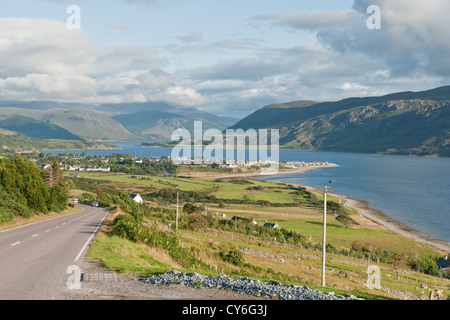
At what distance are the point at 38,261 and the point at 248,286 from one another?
387 inches

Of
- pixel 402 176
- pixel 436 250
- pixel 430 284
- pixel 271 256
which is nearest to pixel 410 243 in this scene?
pixel 436 250

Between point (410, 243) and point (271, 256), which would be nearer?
point (271, 256)

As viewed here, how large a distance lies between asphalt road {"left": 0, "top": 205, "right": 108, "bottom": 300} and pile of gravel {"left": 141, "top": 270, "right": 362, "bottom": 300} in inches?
135

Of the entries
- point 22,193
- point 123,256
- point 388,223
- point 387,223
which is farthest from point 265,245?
point 388,223

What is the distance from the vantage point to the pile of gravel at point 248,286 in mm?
13938

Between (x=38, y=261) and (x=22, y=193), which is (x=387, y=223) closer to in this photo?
(x=22, y=193)

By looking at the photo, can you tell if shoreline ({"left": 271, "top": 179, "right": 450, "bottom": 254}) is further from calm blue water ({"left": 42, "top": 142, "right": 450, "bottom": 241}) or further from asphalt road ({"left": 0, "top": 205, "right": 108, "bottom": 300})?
asphalt road ({"left": 0, "top": 205, "right": 108, "bottom": 300})

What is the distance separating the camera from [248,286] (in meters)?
14.6

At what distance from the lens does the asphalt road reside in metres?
13.0

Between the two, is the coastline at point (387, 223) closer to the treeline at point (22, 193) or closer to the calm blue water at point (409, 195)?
the calm blue water at point (409, 195)

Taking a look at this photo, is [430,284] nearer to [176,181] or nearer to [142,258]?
[142,258]

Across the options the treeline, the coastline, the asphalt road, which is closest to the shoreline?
the coastline

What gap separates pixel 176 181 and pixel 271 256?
122m
